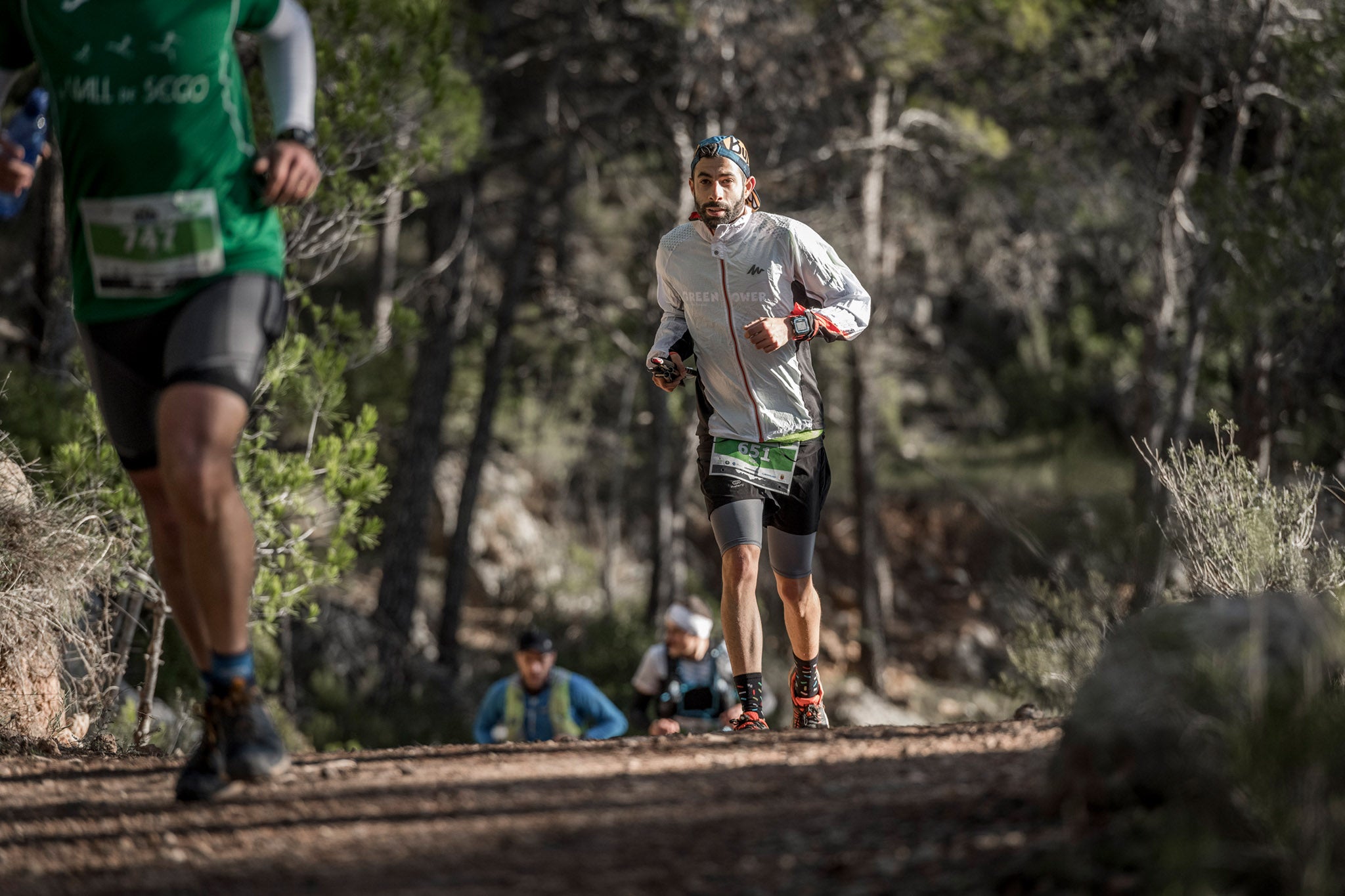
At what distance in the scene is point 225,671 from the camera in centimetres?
324

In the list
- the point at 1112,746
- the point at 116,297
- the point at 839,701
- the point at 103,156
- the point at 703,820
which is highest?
the point at 103,156

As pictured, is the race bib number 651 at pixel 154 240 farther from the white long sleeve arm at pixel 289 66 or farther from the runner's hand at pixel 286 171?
the white long sleeve arm at pixel 289 66

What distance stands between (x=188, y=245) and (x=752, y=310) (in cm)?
235

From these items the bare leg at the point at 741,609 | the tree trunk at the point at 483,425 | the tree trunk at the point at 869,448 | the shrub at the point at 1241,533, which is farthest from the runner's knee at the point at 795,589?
the tree trunk at the point at 869,448

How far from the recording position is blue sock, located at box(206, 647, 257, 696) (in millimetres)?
3238

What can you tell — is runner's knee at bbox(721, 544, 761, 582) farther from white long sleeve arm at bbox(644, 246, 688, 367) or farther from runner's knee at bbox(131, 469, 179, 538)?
runner's knee at bbox(131, 469, 179, 538)

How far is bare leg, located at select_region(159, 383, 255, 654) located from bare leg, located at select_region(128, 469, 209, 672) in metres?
0.22

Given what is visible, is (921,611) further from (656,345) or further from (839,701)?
(656,345)

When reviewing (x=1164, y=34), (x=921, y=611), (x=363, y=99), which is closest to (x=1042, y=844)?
(x=363, y=99)

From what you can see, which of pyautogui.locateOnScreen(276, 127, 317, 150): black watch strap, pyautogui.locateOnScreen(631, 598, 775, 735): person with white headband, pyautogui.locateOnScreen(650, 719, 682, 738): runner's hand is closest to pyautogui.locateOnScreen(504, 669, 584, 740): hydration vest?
pyautogui.locateOnScreen(631, 598, 775, 735): person with white headband

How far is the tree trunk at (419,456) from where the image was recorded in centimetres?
1568

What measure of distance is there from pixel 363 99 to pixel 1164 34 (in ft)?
32.5

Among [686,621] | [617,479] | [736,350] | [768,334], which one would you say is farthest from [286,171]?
[617,479]

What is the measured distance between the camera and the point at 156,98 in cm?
321
